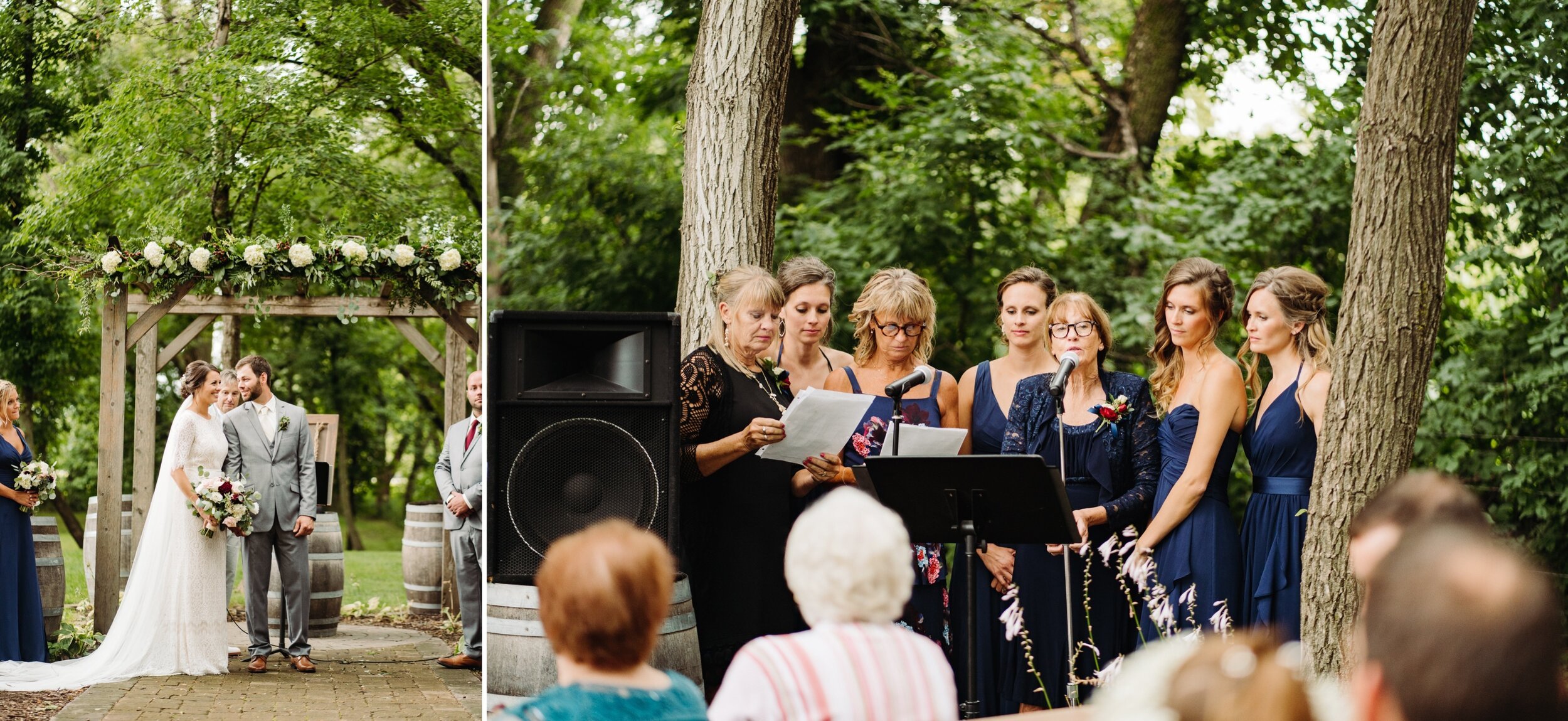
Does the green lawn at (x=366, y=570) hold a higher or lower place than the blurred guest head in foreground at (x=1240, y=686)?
lower

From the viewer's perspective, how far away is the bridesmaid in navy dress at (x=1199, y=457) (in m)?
3.67

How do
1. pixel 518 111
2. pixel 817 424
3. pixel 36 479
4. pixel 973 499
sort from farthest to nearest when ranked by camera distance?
pixel 518 111 < pixel 36 479 < pixel 817 424 < pixel 973 499

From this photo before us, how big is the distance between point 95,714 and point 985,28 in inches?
278

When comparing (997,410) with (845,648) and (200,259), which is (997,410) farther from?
(200,259)

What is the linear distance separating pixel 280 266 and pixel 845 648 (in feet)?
19.2

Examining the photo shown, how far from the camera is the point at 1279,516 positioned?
3816 mm

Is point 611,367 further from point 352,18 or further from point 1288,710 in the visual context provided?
point 352,18

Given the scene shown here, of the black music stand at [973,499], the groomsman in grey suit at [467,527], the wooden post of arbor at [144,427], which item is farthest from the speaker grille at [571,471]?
the wooden post of arbor at [144,427]

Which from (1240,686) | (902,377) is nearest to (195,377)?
(902,377)

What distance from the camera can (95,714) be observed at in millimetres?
5500

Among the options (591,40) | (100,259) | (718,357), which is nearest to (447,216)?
(100,259)

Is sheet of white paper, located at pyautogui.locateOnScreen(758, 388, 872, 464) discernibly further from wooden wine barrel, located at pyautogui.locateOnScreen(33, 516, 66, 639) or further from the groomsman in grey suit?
wooden wine barrel, located at pyautogui.locateOnScreen(33, 516, 66, 639)

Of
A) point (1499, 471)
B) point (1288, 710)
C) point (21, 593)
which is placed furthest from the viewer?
point (1499, 471)

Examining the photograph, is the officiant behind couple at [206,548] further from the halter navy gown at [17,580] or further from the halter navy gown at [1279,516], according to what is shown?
the halter navy gown at [1279,516]
